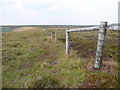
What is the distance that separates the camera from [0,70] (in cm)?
688

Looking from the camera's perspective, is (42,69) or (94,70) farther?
(42,69)

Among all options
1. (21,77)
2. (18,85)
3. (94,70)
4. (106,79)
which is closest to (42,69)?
(21,77)

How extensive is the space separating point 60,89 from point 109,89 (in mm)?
1897

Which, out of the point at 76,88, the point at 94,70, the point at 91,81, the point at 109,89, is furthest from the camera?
the point at 94,70

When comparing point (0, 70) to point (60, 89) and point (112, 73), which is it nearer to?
point (60, 89)

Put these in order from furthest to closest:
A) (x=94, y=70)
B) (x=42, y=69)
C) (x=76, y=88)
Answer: (x=42, y=69)
(x=94, y=70)
(x=76, y=88)

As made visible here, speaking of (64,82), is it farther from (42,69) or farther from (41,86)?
(42,69)

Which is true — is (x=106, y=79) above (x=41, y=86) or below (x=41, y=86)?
above

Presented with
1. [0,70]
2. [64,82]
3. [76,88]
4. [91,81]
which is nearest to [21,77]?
[0,70]

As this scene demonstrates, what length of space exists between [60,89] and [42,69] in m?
2.36

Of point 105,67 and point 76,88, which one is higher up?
point 105,67

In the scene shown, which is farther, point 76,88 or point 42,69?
point 42,69

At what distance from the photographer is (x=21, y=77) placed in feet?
19.2

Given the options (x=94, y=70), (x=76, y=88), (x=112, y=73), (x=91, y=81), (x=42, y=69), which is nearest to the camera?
(x=76, y=88)
